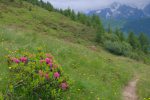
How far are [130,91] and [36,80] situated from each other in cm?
1084

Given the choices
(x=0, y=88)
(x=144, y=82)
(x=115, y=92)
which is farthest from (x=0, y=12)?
(x=0, y=88)

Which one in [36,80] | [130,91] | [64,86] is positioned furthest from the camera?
[130,91]

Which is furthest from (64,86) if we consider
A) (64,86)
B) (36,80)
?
(36,80)

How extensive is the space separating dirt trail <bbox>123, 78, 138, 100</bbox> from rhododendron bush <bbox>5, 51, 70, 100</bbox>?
747 cm

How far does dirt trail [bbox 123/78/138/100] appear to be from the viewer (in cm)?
1778

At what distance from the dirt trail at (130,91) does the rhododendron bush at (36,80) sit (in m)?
7.47

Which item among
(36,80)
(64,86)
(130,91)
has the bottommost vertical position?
(130,91)

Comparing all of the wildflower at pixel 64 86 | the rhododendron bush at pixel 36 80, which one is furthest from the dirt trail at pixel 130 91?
the rhododendron bush at pixel 36 80

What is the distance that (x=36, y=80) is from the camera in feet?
31.9

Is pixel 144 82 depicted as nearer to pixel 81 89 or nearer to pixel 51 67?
pixel 81 89

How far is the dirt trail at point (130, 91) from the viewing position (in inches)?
700

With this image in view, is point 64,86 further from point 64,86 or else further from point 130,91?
point 130,91

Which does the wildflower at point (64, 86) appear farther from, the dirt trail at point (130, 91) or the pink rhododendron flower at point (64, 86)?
the dirt trail at point (130, 91)

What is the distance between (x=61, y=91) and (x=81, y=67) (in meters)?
8.18
